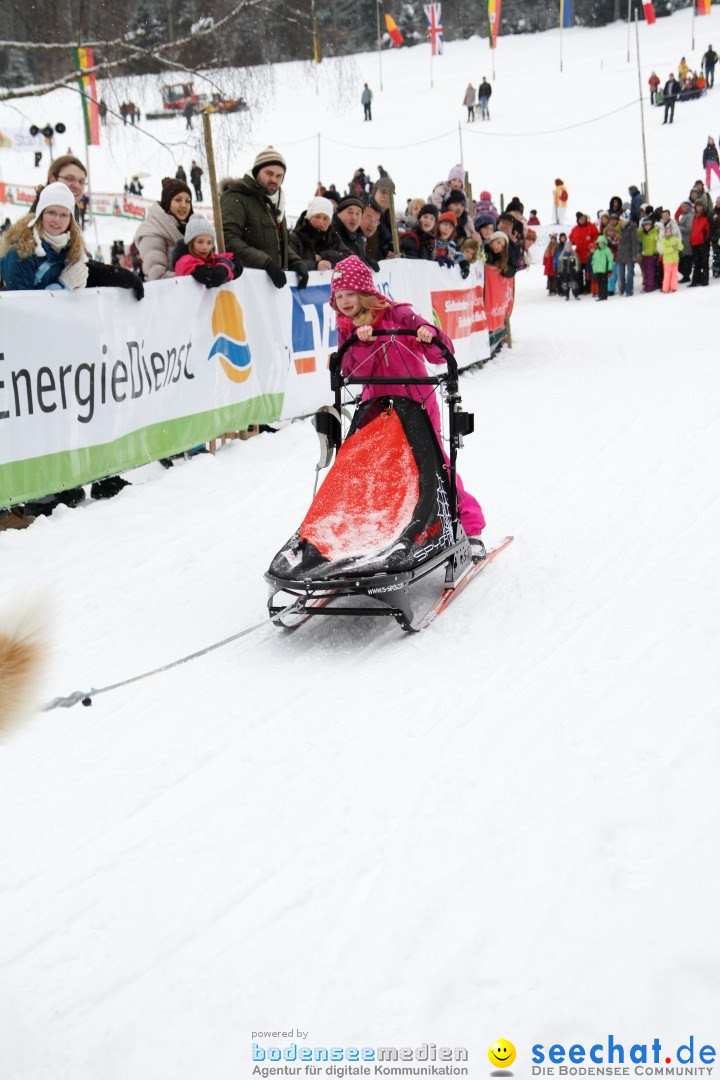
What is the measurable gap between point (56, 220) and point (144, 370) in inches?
47.9

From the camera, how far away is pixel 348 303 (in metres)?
4.83

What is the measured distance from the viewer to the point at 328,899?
253cm

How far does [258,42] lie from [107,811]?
390 inches

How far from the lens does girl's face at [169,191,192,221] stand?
7722 millimetres

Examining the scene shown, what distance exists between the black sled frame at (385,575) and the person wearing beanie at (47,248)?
2231 mm

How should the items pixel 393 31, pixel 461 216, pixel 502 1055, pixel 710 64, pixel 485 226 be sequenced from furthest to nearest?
1. pixel 393 31
2. pixel 710 64
3. pixel 485 226
4. pixel 461 216
5. pixel 502 1055

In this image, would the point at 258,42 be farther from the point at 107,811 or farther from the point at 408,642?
the point at 107,811

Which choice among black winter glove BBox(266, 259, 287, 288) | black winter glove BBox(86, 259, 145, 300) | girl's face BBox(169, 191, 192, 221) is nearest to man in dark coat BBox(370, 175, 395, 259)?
black winter glove BBox(266, 259, 287, 288)

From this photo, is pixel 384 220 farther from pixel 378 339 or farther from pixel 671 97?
pixel 671 97

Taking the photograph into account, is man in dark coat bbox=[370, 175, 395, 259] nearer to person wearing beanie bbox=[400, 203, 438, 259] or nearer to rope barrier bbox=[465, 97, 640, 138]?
person wearing beanie bbox=[400, 203, 438, 259]

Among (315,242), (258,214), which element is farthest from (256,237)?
(315,242)

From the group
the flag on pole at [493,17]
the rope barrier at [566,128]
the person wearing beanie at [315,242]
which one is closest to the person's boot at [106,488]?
the person wearing beanie at [315,242]

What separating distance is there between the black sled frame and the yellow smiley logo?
2.32 metres

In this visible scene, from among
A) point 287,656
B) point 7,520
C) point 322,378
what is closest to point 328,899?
point 287,656
